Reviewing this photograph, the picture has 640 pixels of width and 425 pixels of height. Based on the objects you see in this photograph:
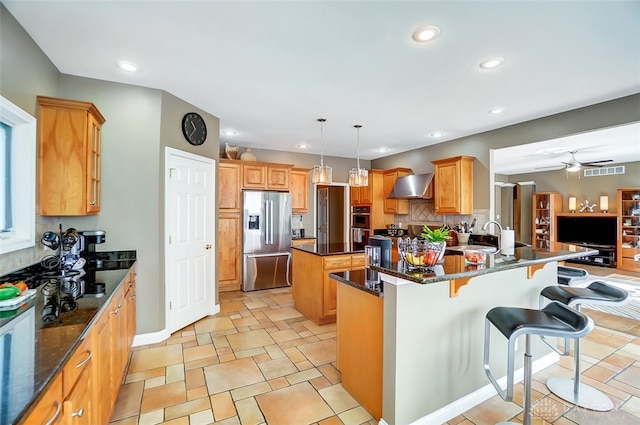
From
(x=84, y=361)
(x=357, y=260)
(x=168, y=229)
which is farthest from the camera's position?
(x=357, y=260)

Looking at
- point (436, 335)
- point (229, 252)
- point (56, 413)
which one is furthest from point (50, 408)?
point (229, 252)

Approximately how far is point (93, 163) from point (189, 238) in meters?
1.26

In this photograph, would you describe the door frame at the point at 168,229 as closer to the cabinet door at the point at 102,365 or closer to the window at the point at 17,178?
the window at the point at 17,178

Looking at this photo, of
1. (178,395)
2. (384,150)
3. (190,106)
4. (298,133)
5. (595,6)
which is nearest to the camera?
(595,6)

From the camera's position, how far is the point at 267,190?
5.28 meters

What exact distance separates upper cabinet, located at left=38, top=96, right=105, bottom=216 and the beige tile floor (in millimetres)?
1508

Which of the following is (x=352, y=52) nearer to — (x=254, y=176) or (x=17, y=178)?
(x=17, y=178)

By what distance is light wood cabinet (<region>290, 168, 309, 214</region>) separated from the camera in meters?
Result: 5.84

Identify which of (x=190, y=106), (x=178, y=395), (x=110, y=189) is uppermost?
(x=190, y=106)

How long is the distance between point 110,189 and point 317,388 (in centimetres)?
261

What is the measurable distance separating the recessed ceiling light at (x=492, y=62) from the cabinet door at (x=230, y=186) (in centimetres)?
378

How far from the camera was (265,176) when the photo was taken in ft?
17.1

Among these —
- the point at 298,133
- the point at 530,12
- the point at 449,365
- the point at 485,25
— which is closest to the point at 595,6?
the point at 530,12

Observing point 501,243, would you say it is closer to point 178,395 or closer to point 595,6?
point 595,6
